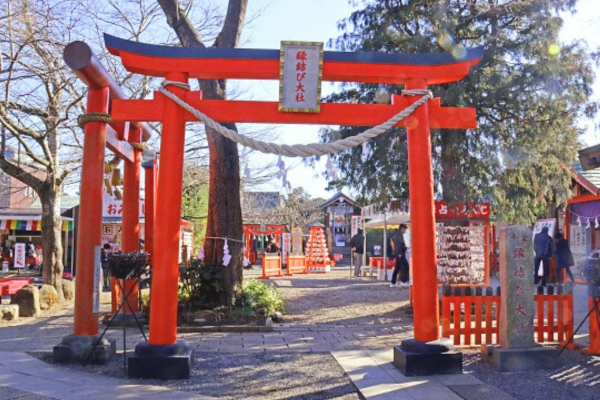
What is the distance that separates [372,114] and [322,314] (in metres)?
6.35

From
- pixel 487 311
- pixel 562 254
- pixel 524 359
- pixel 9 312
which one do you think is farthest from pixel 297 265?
pixel 524 359

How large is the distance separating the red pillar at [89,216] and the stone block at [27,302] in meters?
4.96

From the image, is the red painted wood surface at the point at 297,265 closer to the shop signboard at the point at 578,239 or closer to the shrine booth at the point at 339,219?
the shop signboard at the point at 578,239

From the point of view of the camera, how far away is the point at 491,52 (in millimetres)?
10680

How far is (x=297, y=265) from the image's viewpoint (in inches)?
1053

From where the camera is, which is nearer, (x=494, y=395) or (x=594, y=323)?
(x=494, y=395)

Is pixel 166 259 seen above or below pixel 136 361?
above

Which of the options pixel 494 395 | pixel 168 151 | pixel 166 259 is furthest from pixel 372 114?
pixel 494 395

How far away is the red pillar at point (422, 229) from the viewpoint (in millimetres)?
6613

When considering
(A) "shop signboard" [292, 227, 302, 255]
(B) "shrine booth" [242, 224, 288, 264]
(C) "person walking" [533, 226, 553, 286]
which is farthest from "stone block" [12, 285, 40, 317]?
(A) "shop signboard" [292, 227, 302, 255]

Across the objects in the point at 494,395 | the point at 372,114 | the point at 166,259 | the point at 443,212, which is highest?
the point at 372,114

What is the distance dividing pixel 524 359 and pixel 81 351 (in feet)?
18.1

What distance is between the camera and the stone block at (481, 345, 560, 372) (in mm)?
6660

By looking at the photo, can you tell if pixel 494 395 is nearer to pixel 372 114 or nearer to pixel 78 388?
pixel 372 114
